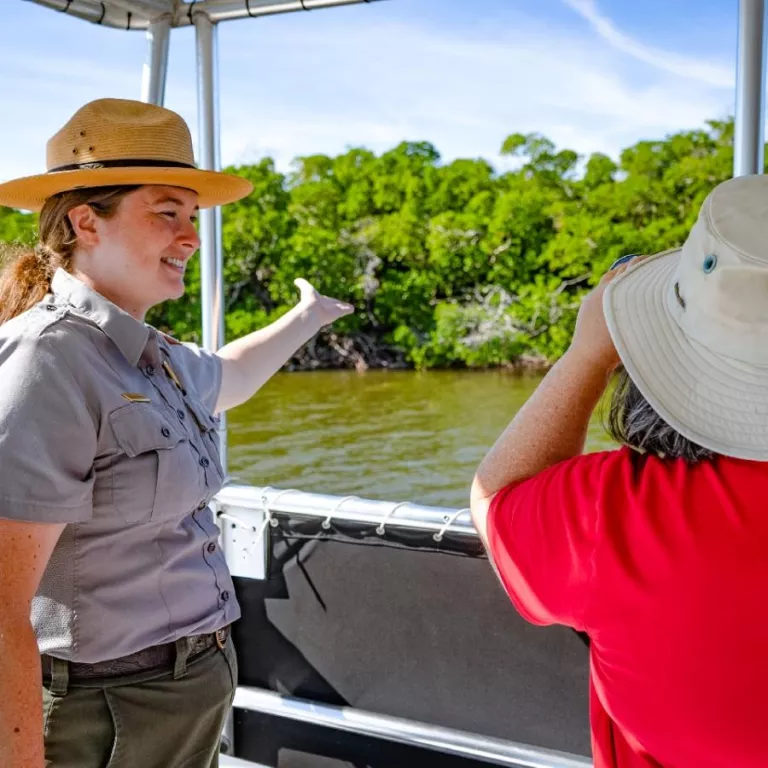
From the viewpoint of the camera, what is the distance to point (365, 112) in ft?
130

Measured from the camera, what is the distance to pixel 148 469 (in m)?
1.00

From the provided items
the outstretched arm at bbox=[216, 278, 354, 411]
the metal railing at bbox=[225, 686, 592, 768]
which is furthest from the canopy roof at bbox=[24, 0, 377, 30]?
the metal railing at bbox=[225, 686, 592, 768]

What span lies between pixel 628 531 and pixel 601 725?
217 mm

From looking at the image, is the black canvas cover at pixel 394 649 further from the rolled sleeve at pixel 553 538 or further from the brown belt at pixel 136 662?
the rolled sleeve at pixel 553 538

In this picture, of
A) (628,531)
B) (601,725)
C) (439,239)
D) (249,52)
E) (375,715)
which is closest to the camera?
(628,531)

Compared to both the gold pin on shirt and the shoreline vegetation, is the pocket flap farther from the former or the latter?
the shoreline vegetation

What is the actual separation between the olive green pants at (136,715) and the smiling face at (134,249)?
422 mm

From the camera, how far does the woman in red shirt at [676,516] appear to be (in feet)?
2.17

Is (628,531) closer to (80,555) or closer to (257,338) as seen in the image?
(80,555)

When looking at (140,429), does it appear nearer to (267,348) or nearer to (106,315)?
(106,315)

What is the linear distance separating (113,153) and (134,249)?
120mm

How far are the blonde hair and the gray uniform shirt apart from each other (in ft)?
0.13

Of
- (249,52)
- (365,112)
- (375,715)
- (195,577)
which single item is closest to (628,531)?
(195,577)

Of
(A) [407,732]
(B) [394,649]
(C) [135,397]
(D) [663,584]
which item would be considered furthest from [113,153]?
Result: (A) [407,732]
